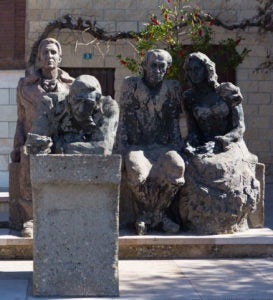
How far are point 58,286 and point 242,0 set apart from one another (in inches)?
387

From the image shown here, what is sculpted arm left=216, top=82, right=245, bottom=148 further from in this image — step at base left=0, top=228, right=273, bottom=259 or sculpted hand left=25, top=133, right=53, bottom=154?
sculpted hand left=25, top=133, right=53, bottom=154

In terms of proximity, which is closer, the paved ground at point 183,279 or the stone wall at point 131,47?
the paved ground at point 183,279

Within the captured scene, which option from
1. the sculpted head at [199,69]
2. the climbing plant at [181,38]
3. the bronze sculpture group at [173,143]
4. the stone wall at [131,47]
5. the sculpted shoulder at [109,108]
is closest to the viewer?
the sculpted shoulder at [109,108]

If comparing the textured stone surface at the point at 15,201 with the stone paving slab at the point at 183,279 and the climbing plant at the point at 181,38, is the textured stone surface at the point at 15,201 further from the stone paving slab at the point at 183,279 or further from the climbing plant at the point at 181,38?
the climbing plant at the point at 181,38

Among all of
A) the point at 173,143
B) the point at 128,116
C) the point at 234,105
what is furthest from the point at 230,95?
the point at 128,116

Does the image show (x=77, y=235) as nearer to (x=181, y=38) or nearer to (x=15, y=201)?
(x=15, y=201)

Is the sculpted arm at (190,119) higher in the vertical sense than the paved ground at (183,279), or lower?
higher

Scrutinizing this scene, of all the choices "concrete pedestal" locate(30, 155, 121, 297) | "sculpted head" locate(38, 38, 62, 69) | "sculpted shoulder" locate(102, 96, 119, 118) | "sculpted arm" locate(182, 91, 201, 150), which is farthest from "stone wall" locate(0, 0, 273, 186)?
"concrete pedestal" locate(30, 155, 121, 297)

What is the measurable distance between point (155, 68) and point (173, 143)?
26.6 inches

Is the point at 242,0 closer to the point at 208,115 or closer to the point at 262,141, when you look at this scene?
the point at 262,141

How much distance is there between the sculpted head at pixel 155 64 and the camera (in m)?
7.43

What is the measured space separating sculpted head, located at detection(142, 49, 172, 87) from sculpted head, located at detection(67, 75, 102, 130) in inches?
56.5

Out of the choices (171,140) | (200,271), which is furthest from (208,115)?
(200,271)

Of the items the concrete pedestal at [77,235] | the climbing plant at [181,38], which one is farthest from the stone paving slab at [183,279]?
the climbing plant at [181,38]
